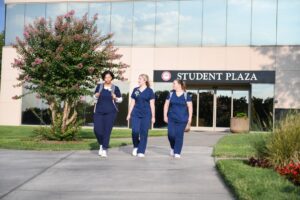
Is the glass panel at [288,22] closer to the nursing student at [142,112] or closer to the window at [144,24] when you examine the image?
the window at [144,24]

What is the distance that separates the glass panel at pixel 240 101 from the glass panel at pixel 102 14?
913 centimetres

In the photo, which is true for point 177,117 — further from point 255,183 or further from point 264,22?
point 264,22

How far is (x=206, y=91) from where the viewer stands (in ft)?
104

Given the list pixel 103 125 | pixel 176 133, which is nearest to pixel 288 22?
pixel 176 133

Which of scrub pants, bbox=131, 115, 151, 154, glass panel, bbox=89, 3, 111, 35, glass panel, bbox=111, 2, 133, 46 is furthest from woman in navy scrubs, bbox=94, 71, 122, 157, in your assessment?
glass panel, bbox=89, 3, 111, 35

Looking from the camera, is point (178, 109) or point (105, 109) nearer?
point (105, 109)

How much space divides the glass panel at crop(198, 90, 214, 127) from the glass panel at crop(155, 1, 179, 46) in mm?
3702

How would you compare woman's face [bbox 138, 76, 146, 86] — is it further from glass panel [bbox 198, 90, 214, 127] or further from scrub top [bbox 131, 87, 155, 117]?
glass panel [bbox 198, 90, 214, 127]

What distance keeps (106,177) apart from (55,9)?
27.4 meters

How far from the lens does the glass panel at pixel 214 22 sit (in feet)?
101

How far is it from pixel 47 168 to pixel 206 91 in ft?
77.2

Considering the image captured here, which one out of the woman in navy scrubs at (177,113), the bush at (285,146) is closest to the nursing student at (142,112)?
the woman in navy scrubs at (177,113)

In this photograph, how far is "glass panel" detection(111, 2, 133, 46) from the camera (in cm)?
3234

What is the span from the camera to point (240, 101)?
3103cm
